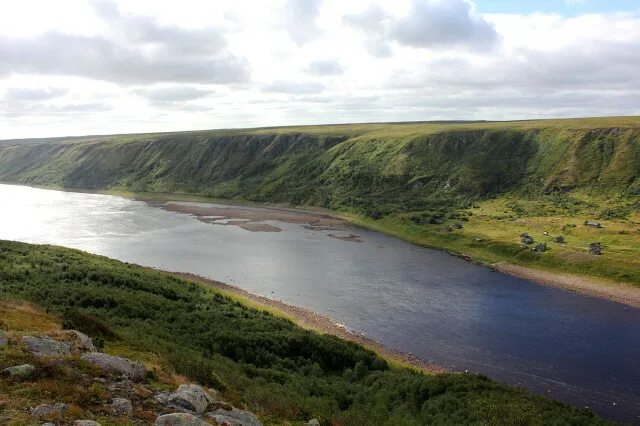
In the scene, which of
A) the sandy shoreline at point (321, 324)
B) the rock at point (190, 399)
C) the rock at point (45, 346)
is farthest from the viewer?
the sandy shoreline at point (321, 324)

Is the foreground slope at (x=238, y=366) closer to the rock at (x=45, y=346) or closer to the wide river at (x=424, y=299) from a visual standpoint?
the rock at (x=45, y=346)

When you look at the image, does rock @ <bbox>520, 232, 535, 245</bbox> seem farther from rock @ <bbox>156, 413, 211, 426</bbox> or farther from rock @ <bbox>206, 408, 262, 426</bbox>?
rock @ <bbox>156, 413, 211, 426</bbox>

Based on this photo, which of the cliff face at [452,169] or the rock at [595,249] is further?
the cliff face at [452,169]

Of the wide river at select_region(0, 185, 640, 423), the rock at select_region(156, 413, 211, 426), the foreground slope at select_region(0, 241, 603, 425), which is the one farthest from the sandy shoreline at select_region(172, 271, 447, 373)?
the rock at select_region(156, 413, 211, 426)

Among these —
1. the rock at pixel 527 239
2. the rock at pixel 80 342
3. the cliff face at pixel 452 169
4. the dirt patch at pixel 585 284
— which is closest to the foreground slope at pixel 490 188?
the cliff face at pixel 452 169

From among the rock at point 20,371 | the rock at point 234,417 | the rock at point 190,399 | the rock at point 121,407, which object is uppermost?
the rock at point 20,371

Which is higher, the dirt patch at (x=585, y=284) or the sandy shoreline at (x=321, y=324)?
the sandy shoreline at (x=321, y=324)

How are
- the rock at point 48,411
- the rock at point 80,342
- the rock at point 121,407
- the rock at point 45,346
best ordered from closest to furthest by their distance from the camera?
the rock at point 48,411 < the rock at point 121,407 < the rock at point 45,346 < the rock at point 80,342

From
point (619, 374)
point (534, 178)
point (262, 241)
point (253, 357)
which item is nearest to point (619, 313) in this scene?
point (619, 374)

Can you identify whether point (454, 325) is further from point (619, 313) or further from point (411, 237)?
point (411, 237)

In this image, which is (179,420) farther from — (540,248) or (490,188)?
(490,188)
